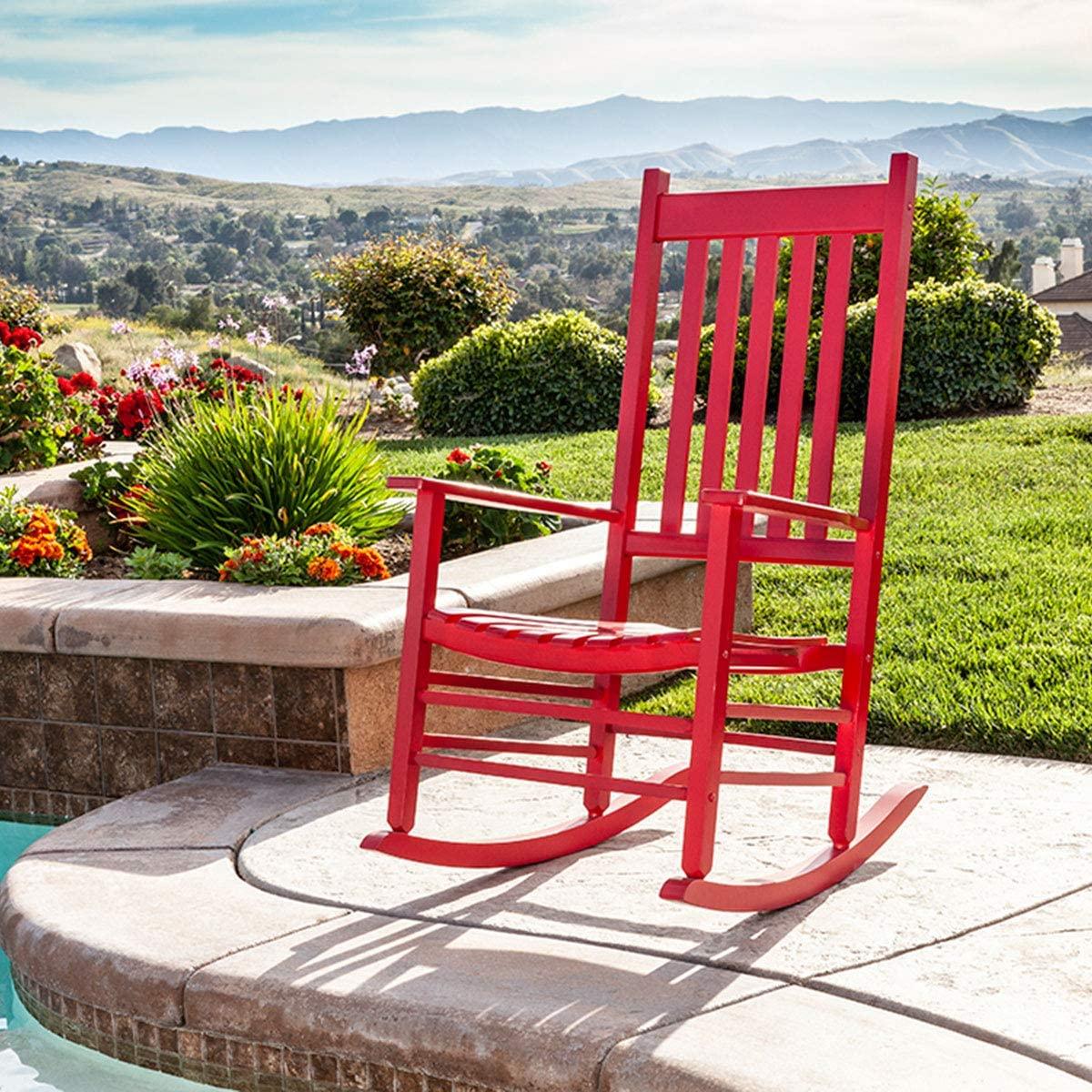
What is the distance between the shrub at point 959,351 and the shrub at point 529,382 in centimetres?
153

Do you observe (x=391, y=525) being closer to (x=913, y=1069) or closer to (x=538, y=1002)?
(x=538, y=1002)

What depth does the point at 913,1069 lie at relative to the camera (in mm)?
1904

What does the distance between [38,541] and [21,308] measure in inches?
508

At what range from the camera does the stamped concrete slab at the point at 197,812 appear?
3033mm

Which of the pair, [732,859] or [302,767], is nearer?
[732,859]

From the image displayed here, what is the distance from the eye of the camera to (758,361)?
313 cm

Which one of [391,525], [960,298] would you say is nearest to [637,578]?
[391,525]

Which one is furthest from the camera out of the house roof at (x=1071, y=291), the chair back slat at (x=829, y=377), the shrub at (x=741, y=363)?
the house roof at (x=1071, y=291)

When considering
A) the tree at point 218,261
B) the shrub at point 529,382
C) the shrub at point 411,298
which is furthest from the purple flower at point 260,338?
the tree at point 218,261

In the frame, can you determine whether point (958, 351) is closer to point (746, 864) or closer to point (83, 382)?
point (83, 382)

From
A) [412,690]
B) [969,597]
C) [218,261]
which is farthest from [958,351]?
[218,261]

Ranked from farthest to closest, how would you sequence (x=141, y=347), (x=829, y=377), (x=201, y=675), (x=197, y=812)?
(x=141, y=347)
(x=201, y=675)
(x=197, y=812)
(x=829, y=377)

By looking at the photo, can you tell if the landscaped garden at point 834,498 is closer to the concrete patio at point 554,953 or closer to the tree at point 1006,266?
the concrete patio at point 554,953

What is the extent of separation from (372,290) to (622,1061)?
10724 millimetres
